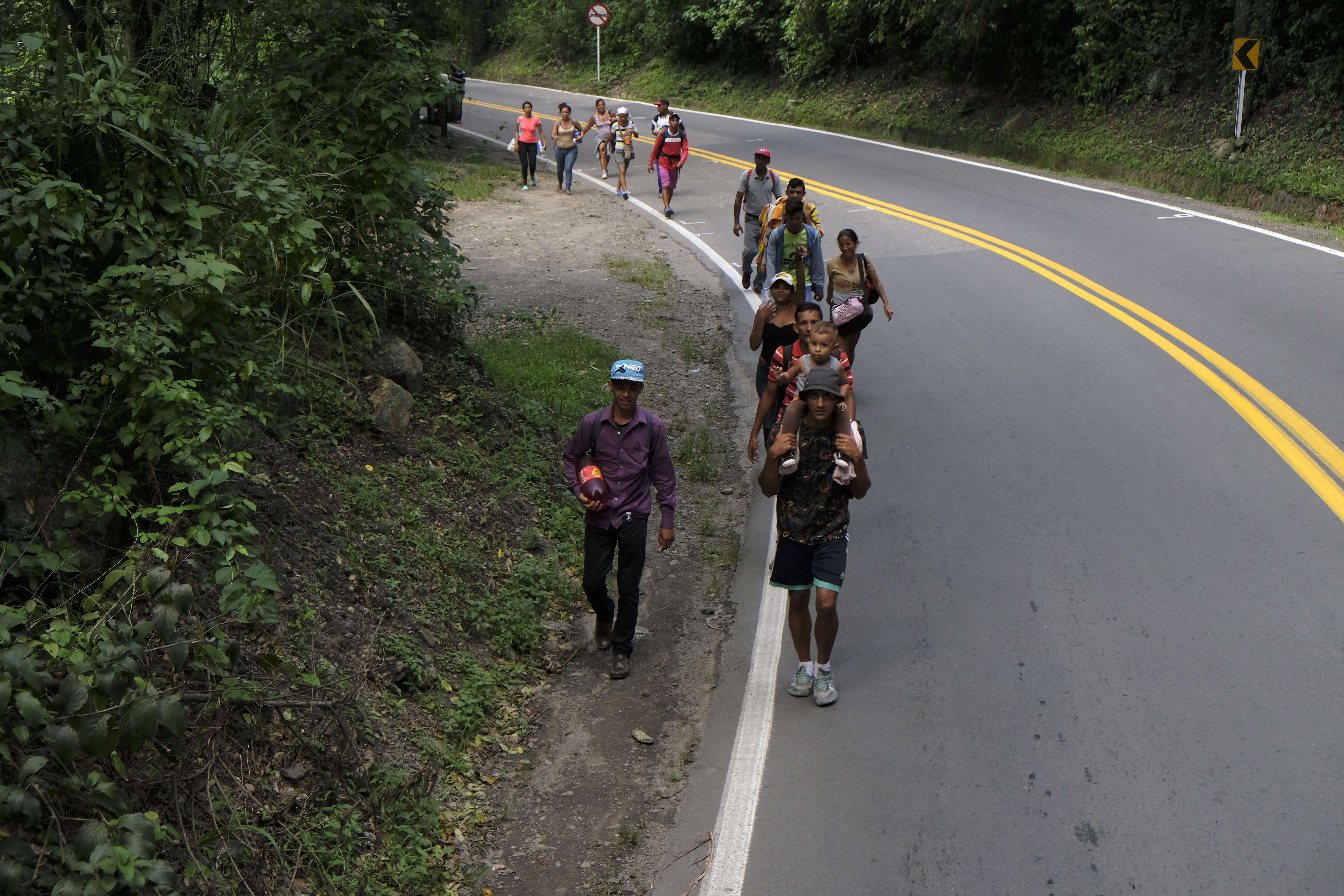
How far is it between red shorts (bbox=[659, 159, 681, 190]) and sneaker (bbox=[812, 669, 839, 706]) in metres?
15.5

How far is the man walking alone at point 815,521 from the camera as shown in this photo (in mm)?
6078

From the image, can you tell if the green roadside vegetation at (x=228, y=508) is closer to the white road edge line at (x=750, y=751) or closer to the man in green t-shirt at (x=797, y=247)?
the white road edge line at (x=750, y=751)

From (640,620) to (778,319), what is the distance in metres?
2.76

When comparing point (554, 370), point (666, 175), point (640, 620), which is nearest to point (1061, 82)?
point (666, 175)

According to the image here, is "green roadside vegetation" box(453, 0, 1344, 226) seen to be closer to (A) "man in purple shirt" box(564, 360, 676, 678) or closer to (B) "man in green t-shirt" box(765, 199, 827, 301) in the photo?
(B) "man in green t-shirt" box(765, 199, 827, 301)

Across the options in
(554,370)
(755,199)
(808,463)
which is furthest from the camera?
(755,199)

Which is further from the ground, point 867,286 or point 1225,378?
point 867,286

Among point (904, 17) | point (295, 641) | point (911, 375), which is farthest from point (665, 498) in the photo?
point (904, 17)

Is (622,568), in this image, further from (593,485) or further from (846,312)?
(846,312)

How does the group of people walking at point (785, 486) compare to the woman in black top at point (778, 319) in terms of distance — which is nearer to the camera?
the group of people walking at point (785, 486)

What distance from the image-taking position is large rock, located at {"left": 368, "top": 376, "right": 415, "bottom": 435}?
793 centimetres

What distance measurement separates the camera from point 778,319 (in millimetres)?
8969

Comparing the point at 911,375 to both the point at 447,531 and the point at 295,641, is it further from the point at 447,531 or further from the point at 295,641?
the point at 295,641

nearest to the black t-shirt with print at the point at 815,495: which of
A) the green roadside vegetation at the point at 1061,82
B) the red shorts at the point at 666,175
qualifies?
the green roadside vegetation at the point at 1061,82
